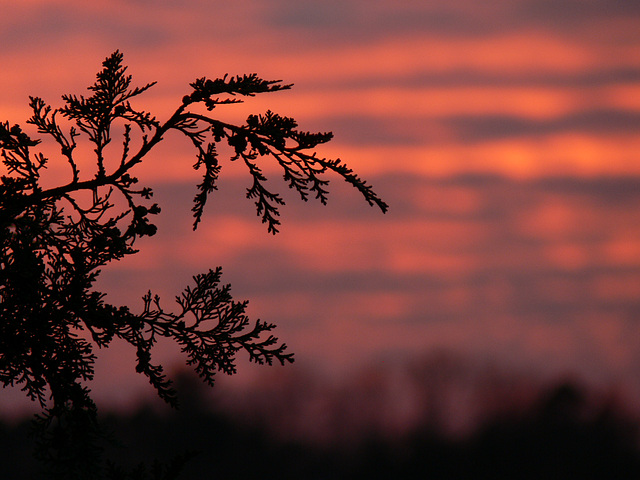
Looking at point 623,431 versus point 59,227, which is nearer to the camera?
point 59,227

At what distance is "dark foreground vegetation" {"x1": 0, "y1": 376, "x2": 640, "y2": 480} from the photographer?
352ft

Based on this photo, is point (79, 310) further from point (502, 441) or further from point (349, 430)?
point (349, 430)

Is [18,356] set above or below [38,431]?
above

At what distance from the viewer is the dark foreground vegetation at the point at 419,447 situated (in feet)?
352

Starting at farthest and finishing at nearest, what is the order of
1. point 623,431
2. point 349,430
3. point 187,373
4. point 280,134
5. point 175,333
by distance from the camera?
point 349,430
point 623,431
point 187,373
point 175,333
point 280,134

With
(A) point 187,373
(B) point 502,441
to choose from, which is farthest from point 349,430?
Answer: (A) point 187,373

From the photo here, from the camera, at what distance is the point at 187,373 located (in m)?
103

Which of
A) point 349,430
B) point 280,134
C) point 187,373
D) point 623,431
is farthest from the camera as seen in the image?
point 349,430

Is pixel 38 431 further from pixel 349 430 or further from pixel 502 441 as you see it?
pixel 349 430

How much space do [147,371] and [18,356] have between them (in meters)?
1.23

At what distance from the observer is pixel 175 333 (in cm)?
1013

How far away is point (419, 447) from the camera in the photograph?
113125 mm

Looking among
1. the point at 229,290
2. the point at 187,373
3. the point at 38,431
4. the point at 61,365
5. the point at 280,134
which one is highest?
the point at 187,373

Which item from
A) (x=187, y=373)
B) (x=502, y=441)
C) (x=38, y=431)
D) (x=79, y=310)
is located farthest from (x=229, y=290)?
(x=502, y=441)
